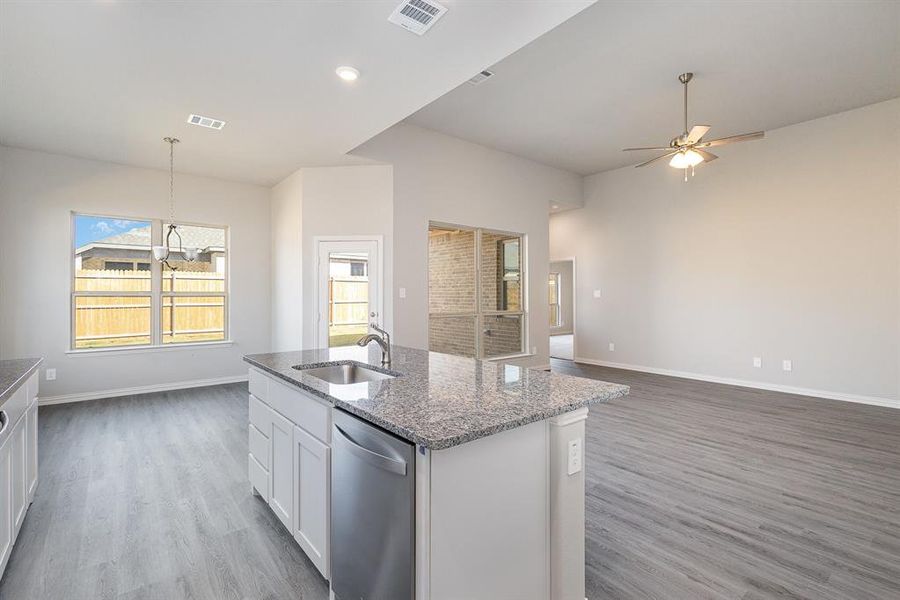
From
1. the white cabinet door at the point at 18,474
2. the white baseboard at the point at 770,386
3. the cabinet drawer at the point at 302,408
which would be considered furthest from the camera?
the white baseboard at the point at 770,386

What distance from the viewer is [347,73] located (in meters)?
3.06

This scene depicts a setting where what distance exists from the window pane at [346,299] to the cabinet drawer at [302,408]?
3045mm

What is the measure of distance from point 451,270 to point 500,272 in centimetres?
92

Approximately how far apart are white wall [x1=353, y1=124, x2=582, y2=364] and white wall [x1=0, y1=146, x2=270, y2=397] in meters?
2.48

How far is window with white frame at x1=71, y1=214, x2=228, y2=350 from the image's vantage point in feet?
16.9

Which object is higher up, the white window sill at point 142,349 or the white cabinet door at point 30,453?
the white window sill at point 142,349

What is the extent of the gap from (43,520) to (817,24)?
617 centimetres

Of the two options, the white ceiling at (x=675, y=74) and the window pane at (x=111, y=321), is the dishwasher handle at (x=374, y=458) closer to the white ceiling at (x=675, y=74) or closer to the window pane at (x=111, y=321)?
the white ceiling at (x=675, y=74)

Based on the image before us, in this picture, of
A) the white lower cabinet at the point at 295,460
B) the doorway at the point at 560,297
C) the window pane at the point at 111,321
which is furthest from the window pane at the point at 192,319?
the doorway at the point at 560,297

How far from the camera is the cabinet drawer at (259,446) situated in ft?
7.75

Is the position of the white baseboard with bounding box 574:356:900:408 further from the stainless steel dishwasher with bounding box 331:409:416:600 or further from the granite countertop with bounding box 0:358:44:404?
the granite countertop with bounding box 0:358:44:404

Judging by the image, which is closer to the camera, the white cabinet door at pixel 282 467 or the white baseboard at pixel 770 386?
the white cabinet door at pixel 282 467

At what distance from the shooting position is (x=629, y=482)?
2814mm

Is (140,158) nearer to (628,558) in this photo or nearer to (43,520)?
(43,520)
